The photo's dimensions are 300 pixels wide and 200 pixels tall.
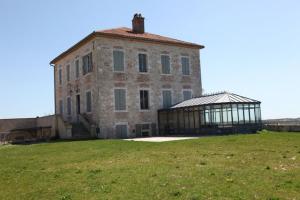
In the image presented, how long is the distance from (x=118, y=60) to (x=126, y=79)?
163 centimetres

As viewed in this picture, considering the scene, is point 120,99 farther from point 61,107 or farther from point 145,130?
point 61,107

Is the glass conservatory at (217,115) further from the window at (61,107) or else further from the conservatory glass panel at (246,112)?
the window at (61,107)

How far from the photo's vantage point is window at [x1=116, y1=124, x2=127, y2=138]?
27.3 m

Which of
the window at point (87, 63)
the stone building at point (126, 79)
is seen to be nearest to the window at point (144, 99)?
the stone building at point (126, 79)

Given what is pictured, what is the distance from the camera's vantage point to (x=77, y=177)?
891 centimetres

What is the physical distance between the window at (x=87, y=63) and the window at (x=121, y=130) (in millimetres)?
5093

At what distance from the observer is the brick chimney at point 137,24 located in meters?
31.8

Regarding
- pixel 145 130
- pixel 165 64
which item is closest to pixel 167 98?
pixel 165 64

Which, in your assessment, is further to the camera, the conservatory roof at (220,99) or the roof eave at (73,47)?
the roof eave at (73,47)

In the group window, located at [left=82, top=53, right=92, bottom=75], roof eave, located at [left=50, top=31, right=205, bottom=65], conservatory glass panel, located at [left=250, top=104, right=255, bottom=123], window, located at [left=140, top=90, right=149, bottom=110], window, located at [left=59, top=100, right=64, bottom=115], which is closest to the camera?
conservatory glass panel, located at [left=250, top=104, right=255, bottom=123]

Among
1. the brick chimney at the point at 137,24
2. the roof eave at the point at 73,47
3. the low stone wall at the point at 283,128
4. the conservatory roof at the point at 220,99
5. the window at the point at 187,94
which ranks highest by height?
the brick chimney at the point at 137,24

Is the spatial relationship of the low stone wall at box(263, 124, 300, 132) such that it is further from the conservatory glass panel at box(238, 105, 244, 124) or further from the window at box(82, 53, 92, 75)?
the window at box(82, 53, 92, 75)

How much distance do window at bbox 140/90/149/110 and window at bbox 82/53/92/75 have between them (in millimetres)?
4664

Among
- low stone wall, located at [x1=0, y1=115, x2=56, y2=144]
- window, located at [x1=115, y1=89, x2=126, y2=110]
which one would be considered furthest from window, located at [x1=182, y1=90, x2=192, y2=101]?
low stone wall, located at [x1=0, y1=115, x2=56, y2=144]
